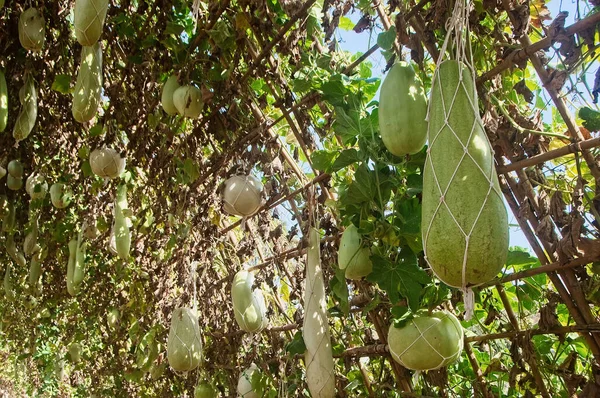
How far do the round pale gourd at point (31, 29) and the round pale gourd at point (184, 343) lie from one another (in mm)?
1321

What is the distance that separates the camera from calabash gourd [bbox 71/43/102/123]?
2246mm

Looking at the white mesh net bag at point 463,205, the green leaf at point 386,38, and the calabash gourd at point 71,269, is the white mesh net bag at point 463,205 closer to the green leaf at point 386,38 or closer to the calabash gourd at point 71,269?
the green leaf at point 386,38

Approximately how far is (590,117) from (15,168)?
303 cm

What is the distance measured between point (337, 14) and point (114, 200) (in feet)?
7.23

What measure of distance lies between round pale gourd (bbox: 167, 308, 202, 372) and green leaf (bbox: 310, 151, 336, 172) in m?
1.09

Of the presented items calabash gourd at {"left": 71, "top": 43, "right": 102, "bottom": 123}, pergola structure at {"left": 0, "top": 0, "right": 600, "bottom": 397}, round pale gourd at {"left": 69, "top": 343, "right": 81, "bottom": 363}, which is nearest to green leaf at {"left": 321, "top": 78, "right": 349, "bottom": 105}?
pergola structure at {"left": 0, "top": 0, "right": 600, "bottom": 397}

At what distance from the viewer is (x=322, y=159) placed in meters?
1.80

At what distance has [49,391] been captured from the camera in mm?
9016

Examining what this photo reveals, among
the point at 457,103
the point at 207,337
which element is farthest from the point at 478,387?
the point at 207,337

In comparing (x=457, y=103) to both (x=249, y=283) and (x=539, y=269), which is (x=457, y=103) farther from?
(x=249, y=283)

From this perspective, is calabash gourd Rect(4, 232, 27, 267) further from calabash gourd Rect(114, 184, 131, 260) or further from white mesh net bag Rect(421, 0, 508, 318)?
white mesh net bag Rect(421, 0, 508, 318)

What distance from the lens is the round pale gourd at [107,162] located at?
2648 mm

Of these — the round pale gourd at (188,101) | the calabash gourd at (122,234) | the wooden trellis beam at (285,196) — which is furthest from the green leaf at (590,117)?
the calabash gourd at (122,234)

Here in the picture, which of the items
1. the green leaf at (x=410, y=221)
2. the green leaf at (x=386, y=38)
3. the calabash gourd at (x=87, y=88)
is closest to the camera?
the green leaf at (x=386, y=38)
